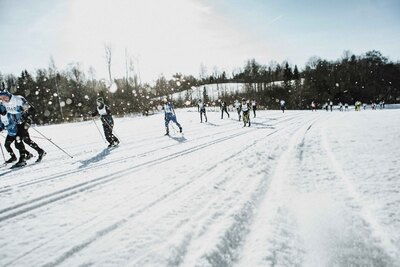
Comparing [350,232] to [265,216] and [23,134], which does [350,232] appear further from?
[23,134]

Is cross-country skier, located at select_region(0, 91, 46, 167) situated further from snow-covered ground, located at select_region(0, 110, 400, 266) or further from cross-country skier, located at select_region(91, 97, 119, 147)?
cross-country skier, located at select_region(91, 97, 119, 147)

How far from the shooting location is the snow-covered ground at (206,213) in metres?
2.78

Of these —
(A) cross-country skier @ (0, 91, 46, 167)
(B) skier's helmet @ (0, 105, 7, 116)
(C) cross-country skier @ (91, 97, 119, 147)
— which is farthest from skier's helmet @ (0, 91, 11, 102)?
(C) cross-country skier @ (91, 97, 119, 147)

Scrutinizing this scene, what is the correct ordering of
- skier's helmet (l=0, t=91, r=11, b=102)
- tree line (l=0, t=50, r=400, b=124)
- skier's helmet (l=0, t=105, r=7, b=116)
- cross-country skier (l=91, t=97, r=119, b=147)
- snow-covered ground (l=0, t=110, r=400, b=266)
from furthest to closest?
tree line (l=0, t=50, r=400, b=124), cross-country skier (l=91, t=97, r=119, b=147), skier's helmet (l=0, t=105, r=7, b=116), skier's helmet (l=0, t=91, r=11, b=102), snow-covered ground (l=0, t=110, r=400, b=266)

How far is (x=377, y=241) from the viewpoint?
2.96m

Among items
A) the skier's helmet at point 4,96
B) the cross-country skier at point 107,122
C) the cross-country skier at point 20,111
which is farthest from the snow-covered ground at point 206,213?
the cross-country skier at point 107,122

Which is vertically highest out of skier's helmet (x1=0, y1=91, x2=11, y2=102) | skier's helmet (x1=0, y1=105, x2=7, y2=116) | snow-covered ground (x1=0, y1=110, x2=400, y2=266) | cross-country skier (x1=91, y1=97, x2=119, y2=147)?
skier's helmet (x1=0, y1=91, x2=11, y2=102)

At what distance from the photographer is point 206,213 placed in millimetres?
3730

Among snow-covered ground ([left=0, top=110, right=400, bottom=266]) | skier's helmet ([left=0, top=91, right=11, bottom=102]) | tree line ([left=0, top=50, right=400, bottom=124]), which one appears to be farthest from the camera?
tree line ([left=0, top=50, right=400, bottom=124])

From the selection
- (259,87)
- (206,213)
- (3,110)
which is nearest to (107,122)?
(3,110)

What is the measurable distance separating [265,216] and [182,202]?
4.06 ft

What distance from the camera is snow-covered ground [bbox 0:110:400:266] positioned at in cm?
278

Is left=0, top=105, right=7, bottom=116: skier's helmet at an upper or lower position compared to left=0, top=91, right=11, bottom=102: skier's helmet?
lower

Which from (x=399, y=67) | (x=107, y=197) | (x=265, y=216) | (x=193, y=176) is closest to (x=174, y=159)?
(x=193, y=176)
